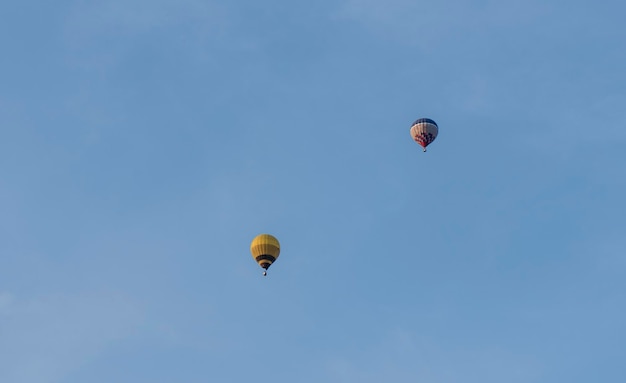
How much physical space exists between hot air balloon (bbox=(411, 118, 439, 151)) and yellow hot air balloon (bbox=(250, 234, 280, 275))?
2223cm

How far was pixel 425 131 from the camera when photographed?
447ft

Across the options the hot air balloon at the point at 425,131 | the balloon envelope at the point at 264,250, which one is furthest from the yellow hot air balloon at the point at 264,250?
the hot air balloon at the point at 425,131

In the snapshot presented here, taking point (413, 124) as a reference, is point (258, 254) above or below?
below

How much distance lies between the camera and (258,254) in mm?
124562

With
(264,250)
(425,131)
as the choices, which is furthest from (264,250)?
(425,131)

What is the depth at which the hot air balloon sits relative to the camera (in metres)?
136

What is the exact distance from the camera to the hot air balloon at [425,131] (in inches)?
5369

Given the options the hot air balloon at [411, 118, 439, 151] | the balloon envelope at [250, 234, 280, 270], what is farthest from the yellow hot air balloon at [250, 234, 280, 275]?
the hot air balloon at [411, 118, 439, 151]

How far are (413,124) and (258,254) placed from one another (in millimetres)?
25737

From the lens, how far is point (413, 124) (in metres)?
138

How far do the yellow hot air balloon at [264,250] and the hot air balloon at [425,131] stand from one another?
2223cm

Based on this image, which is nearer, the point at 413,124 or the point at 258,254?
the point at 258,254

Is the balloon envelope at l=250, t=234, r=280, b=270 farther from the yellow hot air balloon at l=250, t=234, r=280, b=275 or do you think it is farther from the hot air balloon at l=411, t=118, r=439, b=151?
the hot air balloon at l=411, t=118, r=439, b=151

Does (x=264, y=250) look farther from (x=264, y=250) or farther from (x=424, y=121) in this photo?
(x=424, y=121)
